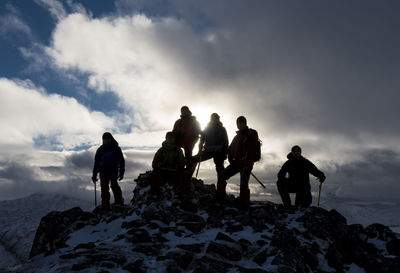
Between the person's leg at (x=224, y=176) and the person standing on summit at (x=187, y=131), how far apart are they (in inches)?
95.1

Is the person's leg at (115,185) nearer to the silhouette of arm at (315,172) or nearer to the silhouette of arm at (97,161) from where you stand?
the silhouette of arm at (97,161)

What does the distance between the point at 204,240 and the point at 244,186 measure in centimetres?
300

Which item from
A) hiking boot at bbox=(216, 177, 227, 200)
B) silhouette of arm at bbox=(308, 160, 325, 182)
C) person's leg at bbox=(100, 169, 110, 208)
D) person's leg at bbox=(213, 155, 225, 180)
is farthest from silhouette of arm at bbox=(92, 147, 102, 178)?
silhouette of arm at bbox=(308, 160, 325, 182)

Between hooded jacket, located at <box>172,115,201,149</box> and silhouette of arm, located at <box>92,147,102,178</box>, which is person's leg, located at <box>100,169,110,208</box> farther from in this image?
hooded jacket, located at <box>172,115,201,149</box>

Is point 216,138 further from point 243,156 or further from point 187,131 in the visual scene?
point 187,131

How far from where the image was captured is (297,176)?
40.8ft

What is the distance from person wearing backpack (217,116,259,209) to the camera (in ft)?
37.8

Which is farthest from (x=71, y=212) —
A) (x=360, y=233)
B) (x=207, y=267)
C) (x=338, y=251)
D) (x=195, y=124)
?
(x=360, y=233)

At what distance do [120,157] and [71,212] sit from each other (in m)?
3.40

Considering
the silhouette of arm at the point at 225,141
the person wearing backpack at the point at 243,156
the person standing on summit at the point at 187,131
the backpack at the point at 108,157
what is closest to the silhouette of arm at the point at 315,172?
the person wearing backpack at the point at 243,156

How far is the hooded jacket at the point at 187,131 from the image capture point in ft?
46.2

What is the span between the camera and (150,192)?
14062 mm

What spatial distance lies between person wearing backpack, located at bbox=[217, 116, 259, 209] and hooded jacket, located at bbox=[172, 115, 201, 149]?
2.59 m

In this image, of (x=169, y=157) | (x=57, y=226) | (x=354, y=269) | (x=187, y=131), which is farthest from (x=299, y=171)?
(x=57, y=226)
